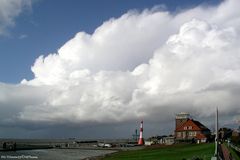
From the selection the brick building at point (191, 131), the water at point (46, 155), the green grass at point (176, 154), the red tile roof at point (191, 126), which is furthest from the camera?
the red tile roof at point (191, 126)

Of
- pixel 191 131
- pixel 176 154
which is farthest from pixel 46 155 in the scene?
pixel 176 154

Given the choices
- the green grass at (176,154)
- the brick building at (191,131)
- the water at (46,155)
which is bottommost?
the water at (46,155)

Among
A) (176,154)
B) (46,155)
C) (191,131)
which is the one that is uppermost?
(191,131)

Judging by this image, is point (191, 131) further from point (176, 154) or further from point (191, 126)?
point (176, 154)

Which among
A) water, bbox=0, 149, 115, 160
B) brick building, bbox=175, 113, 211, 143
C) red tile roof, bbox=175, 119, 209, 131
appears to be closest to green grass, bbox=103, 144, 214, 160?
water, bbox=0, 149, 115, 160

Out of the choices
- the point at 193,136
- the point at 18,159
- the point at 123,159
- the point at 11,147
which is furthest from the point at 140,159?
the point at 11,147

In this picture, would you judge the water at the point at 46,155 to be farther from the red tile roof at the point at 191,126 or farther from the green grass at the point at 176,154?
the red tile roof at the point at 191,126

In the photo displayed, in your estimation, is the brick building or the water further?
the brick building

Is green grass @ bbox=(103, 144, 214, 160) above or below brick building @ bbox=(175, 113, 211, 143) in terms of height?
below

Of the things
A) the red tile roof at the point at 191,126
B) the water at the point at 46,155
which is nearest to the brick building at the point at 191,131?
the red tile roof at the point at 191,126

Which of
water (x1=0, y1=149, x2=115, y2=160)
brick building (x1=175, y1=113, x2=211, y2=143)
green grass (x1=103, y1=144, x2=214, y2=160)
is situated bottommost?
water (x1=0, y1=149, x2=115, y2=160)

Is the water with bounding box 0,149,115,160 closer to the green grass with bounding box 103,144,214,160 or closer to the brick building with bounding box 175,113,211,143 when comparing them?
the green grass with bounding box 103,144,214,160

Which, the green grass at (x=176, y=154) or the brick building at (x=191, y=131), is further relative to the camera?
the brick building at (x=191, y=131)

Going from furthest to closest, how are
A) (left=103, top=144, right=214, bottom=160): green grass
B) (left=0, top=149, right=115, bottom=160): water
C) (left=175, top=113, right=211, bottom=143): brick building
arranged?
(left=175, top=113, right=211, bottom=143): brick building → (left=0, top=149, right=115, bottom=160): water → (left=103, top=144, right=214, bottom=160): green grass
